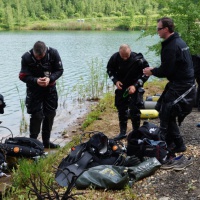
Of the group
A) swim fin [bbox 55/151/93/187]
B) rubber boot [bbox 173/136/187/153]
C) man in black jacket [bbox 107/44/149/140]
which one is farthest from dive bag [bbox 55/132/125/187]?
man in black jacket [bbox 107/44/149/140]

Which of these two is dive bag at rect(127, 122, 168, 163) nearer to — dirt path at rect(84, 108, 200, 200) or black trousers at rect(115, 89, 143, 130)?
dirt path at rect(84, 108, 200, 200)

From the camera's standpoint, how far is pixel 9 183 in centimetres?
482

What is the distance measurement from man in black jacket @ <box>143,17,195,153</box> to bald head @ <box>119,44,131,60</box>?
107 centimetres

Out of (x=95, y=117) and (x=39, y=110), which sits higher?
(x=39, y=110)

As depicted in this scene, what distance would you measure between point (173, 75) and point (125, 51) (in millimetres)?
1344

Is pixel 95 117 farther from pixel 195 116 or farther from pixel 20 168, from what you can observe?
pixel 20 168

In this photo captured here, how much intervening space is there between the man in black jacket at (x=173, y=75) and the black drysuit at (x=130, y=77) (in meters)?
1.05

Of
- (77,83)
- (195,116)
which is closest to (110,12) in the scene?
(77,83)

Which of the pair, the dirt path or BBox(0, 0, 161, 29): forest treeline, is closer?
the dirt path

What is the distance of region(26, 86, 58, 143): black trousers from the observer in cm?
605

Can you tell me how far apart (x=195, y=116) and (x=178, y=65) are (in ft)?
9.76

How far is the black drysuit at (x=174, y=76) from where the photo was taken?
4730 mm

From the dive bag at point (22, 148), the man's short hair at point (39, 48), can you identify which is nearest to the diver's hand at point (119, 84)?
the man's short hair at point (39, 48)

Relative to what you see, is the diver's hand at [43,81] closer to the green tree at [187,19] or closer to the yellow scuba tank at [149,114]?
the yellow scuba tank at [149,114]
